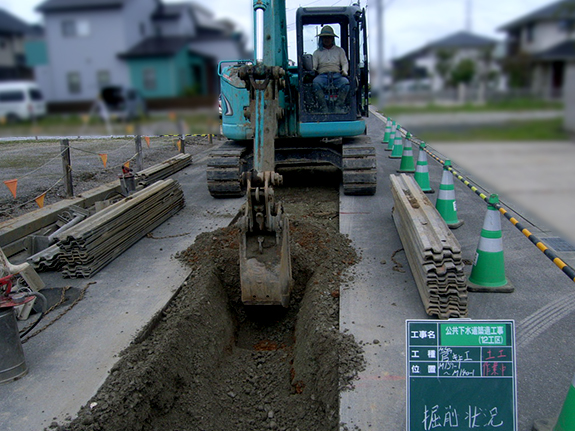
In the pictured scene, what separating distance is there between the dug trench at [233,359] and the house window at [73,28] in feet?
9.29

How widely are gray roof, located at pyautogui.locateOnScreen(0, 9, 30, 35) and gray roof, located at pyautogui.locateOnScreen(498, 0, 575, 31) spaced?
1.14m

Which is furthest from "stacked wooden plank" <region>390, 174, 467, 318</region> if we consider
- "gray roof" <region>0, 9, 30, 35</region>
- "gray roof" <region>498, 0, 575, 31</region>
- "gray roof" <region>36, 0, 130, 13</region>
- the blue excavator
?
"gray roof" <region>0, 9, 30, 35</region>

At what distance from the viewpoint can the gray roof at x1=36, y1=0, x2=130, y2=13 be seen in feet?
3.83

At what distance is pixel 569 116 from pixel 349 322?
3.63 metres

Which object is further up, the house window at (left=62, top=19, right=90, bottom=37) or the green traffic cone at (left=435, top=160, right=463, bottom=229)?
the house window at (left=62, top=19, right=90, bottom=37)

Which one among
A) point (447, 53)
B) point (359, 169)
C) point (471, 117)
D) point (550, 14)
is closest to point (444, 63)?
point (447, 53)

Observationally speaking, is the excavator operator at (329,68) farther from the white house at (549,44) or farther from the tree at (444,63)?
the white house at (549,44)

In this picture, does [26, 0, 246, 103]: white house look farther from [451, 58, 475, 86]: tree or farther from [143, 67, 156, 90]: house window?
[451, 58, 475, 86]: tree

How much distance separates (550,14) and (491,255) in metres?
4.34

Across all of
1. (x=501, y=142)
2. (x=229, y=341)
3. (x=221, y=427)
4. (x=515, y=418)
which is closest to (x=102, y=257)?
(x=229, y=341)

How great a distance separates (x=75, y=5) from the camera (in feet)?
4.41

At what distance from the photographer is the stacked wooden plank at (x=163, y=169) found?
9.36m

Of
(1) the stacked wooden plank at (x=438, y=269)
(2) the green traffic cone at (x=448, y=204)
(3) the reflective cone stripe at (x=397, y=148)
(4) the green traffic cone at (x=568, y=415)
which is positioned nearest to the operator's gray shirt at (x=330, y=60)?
(2) the green traffic cone at (x=448, y=204)

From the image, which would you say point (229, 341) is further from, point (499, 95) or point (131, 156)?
point (131, 156)
